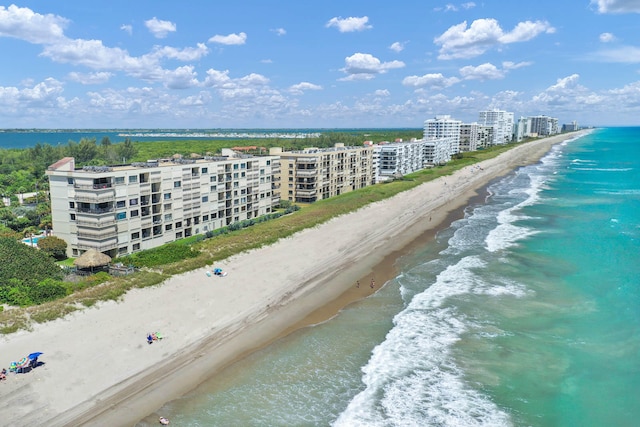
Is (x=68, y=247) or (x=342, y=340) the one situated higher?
(x=68, y=247)

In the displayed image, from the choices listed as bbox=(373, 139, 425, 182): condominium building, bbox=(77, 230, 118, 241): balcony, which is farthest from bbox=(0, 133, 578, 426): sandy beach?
bbox=(373, 139, 425, 182): condominium building

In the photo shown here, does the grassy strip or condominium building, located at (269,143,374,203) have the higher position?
condominium building, located at (269,143,374,203)

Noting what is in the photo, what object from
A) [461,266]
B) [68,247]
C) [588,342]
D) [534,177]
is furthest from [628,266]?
[534,177]

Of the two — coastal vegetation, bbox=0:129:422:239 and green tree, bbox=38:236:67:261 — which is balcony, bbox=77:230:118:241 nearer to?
green tree, bbox=38:236:67:261

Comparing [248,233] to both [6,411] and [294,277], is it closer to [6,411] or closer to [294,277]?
[294,277]

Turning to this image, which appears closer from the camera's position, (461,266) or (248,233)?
(461,266)

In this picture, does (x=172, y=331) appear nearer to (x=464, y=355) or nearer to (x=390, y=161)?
(x=464, y=355)
